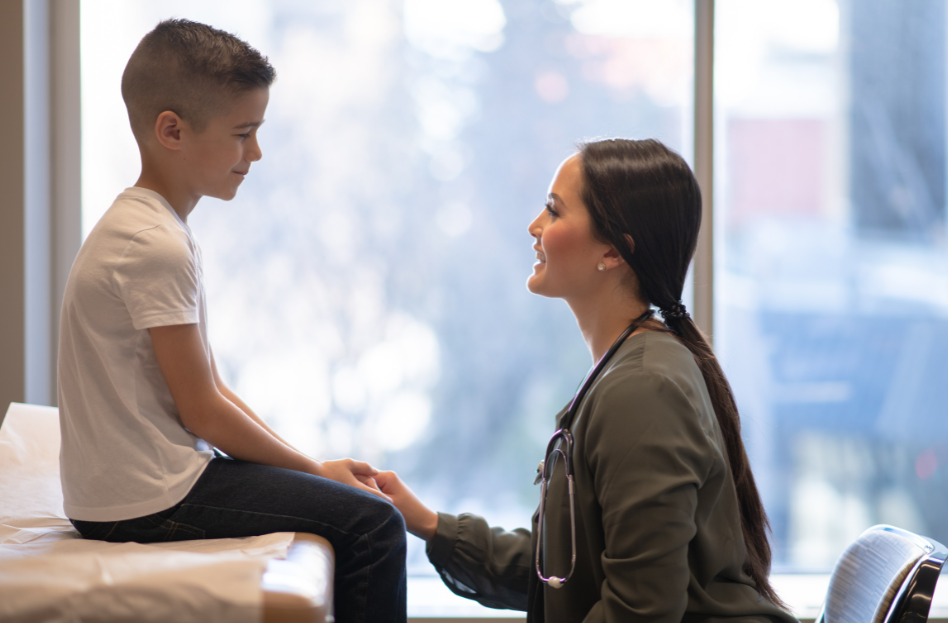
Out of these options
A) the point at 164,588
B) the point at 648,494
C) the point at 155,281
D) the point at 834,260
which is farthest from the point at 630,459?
the point at 834,260

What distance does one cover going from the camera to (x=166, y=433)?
1.10 metres

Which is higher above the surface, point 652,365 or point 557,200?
point 557,200

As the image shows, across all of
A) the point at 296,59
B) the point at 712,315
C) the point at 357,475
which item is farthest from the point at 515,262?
the point at 357,475

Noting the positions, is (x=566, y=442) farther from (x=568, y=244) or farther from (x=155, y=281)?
(x=155, y=281)

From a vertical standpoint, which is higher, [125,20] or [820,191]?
[125,20]

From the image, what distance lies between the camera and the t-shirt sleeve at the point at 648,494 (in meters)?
1.03

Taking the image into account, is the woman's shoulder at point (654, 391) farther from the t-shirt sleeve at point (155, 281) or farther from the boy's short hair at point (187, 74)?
the boy's short hair at point (187, 74)

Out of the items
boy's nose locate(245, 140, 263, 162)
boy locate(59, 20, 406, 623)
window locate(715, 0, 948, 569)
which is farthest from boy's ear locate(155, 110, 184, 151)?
window locate(715, 0, 948, 569)

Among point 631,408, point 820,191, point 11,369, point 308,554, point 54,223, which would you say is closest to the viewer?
point 308,554

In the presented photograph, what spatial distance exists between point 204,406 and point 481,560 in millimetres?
639

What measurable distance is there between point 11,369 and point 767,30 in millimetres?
2409

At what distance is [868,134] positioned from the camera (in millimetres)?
2277

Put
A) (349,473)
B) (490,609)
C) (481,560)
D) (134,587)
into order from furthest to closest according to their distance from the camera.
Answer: (490,609), (481,560), (349,473), (134,587)

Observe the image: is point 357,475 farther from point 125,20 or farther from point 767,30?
point 767,30
